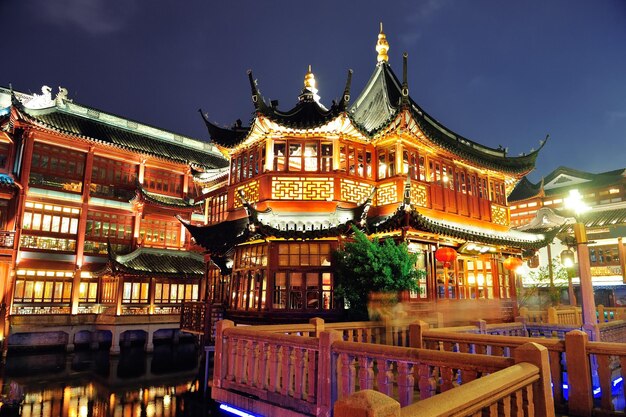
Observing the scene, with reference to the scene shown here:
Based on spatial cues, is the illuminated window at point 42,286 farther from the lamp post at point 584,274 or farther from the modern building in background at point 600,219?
the modern building in background at point 600,219

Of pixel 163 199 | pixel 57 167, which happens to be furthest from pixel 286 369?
pixel 57 167

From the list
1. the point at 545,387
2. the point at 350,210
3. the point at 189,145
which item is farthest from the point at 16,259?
the point at 545,387

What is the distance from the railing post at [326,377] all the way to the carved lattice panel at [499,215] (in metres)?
15.7

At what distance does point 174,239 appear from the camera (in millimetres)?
32656

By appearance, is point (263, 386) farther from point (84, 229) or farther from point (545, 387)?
point (84, 229)

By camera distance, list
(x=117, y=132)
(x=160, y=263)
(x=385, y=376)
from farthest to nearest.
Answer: (x=117, y=132)
(x=160, y=263)
(x=385, y=376)

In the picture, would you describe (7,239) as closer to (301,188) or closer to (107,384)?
(107,384)

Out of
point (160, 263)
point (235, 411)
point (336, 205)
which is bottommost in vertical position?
point (235, 411)

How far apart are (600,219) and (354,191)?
25367 mm

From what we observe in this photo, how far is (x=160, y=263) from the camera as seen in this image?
1148 inches

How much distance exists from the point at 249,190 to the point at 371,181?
4.61m

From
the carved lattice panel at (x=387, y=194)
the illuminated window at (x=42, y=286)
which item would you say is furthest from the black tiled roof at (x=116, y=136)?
the carved lattice panel at (x=387, y=194)

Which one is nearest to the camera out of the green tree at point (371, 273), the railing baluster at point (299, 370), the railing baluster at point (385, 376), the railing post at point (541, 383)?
the railing post at point (541, 383)

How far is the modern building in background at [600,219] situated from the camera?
30938 mm
